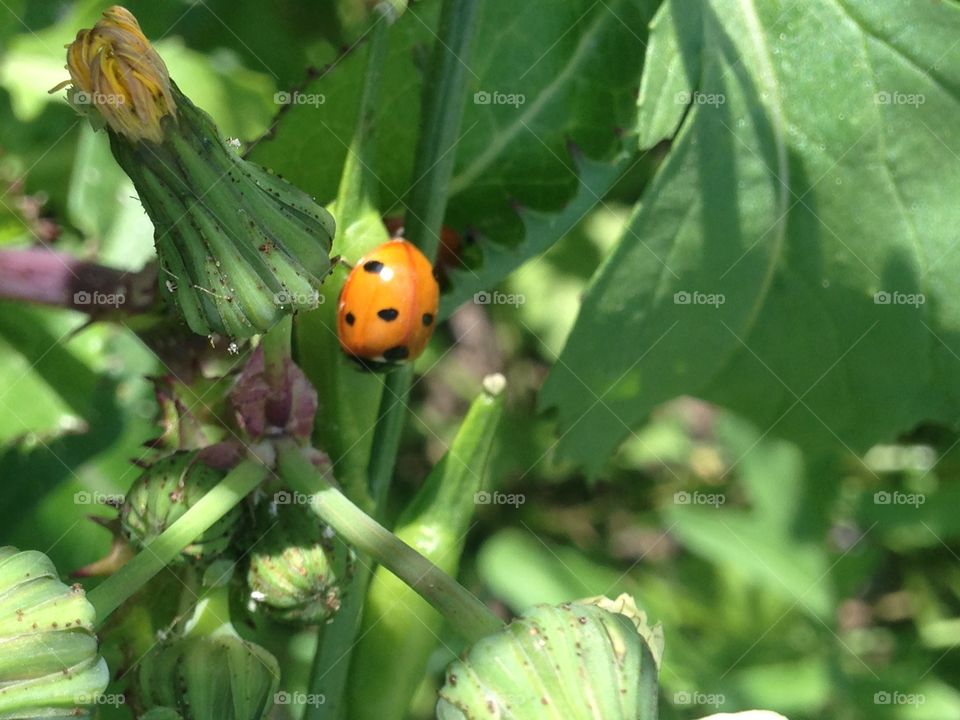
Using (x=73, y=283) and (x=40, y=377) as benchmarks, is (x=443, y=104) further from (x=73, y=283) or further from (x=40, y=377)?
(x=40, y=377)

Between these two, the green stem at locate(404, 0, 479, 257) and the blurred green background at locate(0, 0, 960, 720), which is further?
the blurred green background at locate(0, 0, 960, 720)

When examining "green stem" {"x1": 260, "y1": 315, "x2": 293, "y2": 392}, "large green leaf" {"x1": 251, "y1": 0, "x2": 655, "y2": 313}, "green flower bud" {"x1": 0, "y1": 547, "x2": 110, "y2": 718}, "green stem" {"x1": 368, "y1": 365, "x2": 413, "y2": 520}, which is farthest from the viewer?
"large green leaf" {"x1": 251, "y1": 0, "x2": 655, "y2": 313}

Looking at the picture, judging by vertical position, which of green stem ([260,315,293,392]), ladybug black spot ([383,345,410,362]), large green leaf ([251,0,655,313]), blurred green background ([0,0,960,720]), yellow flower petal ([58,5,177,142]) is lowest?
blurred green background ([0,0,960,720])

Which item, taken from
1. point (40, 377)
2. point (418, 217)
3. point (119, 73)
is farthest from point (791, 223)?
point (40, 377)

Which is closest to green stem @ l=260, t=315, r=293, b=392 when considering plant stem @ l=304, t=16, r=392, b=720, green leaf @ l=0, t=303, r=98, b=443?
plant stem @ l=304, t=16, r=392, b=720

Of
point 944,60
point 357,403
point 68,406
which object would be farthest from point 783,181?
point 68,406

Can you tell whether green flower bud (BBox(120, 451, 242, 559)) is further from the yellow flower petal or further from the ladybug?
the yellow flower petal

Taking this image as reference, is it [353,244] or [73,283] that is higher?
[353,244]
